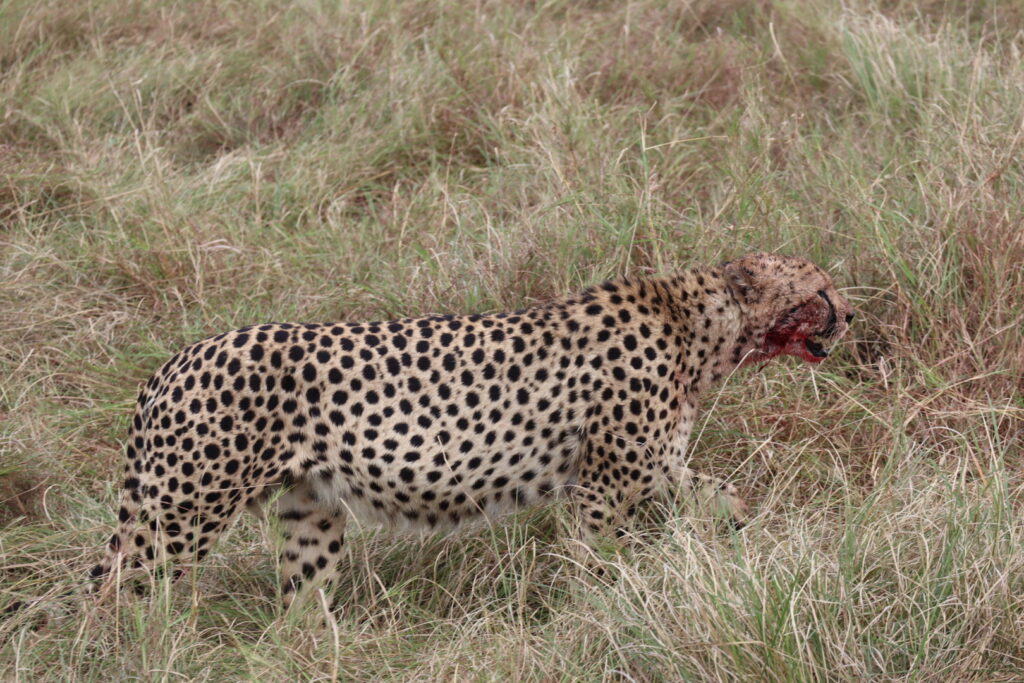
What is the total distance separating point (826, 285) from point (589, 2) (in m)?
3.93

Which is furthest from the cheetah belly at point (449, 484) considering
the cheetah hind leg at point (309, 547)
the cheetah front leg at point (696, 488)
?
the cheetah front leg at point (696, 488)

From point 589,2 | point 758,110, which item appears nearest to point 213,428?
point 758,110

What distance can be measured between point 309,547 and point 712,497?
47.2 inches

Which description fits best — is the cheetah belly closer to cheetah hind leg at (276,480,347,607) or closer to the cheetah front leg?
cheetah hind leg at (276,480,347,607)

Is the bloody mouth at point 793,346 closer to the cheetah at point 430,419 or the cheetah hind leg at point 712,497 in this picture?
the cheetah at point 430,419

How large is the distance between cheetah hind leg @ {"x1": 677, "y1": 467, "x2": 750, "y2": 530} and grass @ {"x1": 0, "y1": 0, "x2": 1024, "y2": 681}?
13 centimetres

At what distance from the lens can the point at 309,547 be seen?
448cm

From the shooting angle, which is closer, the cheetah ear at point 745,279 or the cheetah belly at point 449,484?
the cheetah belly at point 449,484

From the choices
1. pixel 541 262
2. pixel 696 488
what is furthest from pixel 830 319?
pixel 541 262

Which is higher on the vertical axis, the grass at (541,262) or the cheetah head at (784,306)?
the cheetah head at (784,306)

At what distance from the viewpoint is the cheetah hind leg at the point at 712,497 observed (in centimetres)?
429

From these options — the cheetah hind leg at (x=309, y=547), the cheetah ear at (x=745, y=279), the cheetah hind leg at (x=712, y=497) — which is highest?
the cheetah ear at (x=745, y=279)

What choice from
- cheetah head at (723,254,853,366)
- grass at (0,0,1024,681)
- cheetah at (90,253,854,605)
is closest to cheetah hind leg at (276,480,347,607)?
cheetah at (90,253,854,605)

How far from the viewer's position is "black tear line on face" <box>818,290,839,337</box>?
4555 millimetres
